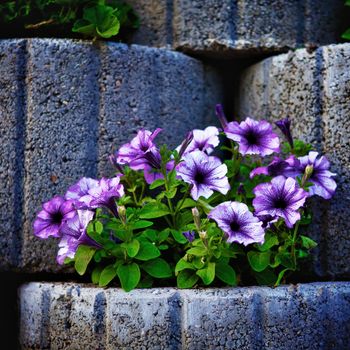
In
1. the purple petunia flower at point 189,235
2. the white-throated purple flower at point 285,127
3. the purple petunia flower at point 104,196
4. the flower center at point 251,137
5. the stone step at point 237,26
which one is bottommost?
the purple petunia flower at point 189,235

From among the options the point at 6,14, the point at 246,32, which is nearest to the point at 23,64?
the point at 6,14

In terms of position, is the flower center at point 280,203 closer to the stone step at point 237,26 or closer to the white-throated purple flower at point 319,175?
the white-throated purple flower at point 319,175

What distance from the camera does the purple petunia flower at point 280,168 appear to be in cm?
→ 202

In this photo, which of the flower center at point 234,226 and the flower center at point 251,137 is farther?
the flower center at point 251,137

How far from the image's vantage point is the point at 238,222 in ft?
5.92

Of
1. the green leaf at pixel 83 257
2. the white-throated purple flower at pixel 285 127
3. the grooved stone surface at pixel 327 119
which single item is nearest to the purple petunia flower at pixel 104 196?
the green leaf at pixel 83 257

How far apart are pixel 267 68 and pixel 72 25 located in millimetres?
681

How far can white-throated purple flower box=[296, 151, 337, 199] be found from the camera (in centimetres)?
200

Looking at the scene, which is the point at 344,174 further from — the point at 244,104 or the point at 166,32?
the point at 166,32

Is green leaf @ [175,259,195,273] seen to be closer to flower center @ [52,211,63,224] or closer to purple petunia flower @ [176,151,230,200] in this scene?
purple petunia flower @ [176,151,230,200]

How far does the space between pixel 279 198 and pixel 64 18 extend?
3.13ft

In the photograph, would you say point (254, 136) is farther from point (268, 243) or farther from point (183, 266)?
point (183, 266)

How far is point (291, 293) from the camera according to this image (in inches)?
70.6

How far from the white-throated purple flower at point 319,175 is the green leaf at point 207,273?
16.3 inches
